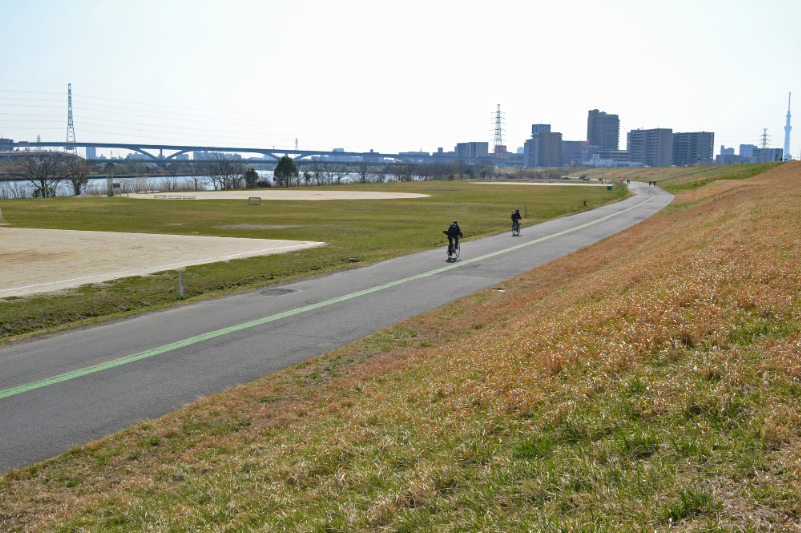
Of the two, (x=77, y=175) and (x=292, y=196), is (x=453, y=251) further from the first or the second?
(x=77, y=175)

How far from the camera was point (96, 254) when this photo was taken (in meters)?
30.2

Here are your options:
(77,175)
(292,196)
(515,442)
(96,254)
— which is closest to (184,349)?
(515,442)

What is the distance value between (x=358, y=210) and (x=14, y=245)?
34240 millimetres

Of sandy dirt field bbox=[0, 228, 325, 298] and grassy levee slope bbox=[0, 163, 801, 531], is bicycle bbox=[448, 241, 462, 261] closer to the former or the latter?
sandy dirt field bbox=[0, 228, 325, 298]

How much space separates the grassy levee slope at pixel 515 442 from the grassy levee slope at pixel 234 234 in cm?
985

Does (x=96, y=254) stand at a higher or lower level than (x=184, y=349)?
higher

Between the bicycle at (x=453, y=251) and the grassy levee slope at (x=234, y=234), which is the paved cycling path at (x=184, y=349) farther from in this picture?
the bicycle at (x=453, y=251)

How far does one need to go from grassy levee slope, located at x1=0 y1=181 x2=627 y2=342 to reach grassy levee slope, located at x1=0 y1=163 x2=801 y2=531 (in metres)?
9.85

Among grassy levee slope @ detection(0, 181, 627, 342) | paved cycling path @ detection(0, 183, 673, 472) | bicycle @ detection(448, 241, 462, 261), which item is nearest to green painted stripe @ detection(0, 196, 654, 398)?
paved cycling path @ detection(0, 183, 673, 472)

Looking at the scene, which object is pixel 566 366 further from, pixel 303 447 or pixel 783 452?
pixel 303 447

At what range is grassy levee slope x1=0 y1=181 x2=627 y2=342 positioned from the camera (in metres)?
18.5

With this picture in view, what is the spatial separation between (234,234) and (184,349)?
2654 centimetres

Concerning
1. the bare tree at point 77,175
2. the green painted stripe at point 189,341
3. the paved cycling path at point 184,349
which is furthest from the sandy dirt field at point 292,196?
the paved cycling path at point 184,349

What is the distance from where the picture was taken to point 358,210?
6312cm
